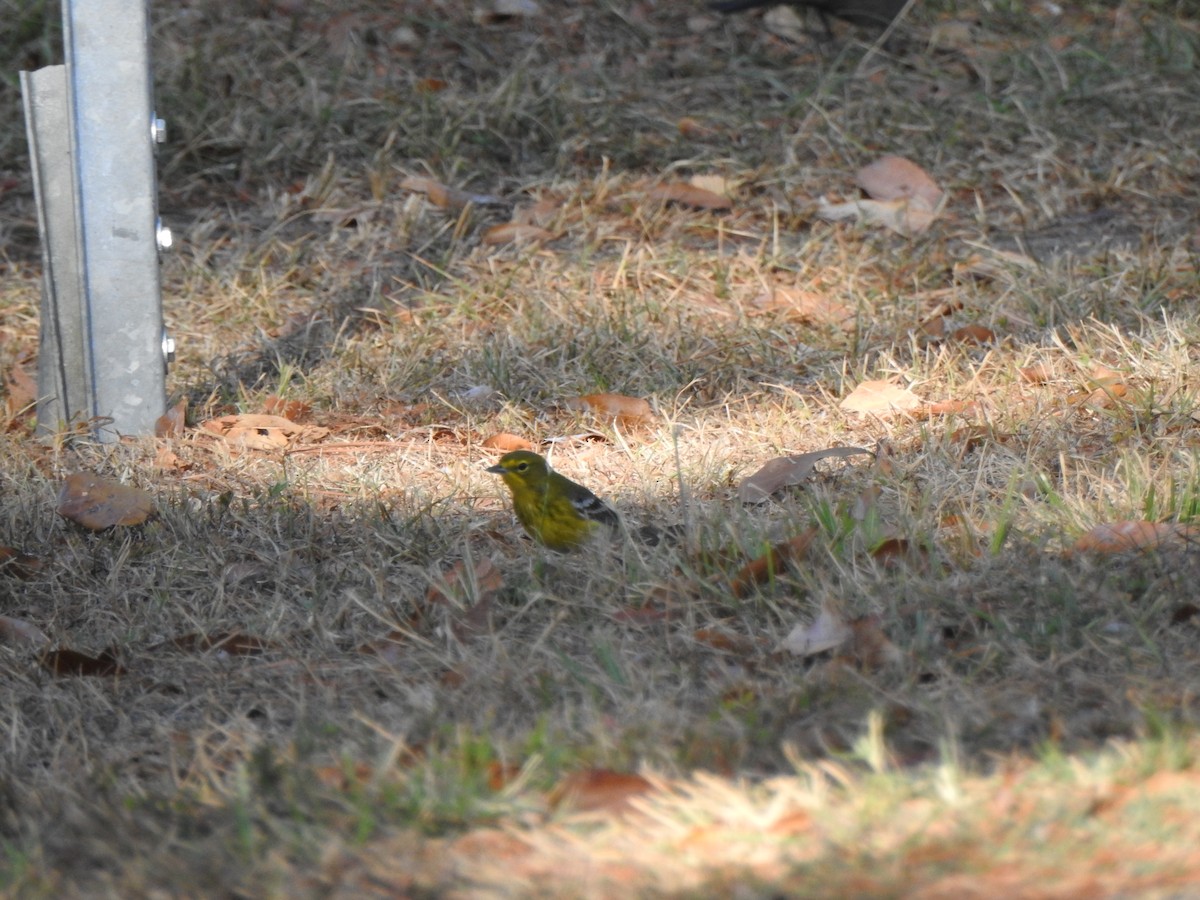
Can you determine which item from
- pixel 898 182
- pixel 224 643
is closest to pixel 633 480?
pixel 224 643

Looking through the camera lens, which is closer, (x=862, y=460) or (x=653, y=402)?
(x=862, y=460)

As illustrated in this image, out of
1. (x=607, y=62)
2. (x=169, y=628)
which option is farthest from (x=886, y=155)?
(x=169, y=628)

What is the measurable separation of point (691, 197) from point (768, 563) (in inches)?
152

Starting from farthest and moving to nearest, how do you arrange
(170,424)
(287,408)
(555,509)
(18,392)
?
(18,392) < (287,408) < (170,424) < (555,509)

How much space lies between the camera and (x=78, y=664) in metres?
3.47

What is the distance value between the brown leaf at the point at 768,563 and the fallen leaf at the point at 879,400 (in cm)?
147

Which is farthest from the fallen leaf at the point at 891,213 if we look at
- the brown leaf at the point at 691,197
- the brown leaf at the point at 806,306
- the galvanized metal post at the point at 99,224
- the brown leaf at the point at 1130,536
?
the brown leaf at the point at 1130,536

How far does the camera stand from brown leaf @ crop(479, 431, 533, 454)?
4.96m

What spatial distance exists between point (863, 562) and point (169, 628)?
1.78 meters

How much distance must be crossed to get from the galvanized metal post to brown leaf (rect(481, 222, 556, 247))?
6.51 ft

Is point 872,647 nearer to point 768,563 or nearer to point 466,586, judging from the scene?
point 768,563

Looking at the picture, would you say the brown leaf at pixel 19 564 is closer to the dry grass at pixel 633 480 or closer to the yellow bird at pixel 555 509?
the dry grass at pixel 633 480

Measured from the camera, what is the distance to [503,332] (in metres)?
5.91

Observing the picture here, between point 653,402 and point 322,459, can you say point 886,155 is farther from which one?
point 322,459
